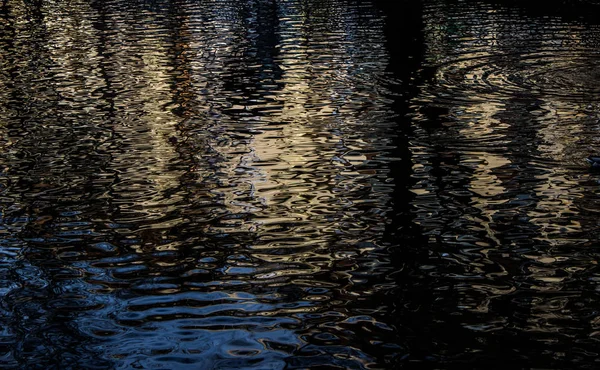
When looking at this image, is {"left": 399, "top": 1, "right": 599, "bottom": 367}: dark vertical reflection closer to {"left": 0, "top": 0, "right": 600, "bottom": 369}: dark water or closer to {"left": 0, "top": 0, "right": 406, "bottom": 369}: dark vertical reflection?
{"left": 0, "top": 0, "right": 600, "bottom": 369}: dark water

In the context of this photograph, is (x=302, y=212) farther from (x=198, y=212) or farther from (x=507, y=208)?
(x=507, y=208)

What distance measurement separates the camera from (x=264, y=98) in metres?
16.0

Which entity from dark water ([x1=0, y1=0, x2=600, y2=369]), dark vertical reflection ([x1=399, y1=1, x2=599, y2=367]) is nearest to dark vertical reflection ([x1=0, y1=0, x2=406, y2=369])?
dark water ([x1=0, y1=0, x2=600, y2=369])

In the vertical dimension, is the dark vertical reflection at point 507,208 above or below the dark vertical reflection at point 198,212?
below

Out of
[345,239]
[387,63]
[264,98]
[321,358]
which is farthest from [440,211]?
[387,63]

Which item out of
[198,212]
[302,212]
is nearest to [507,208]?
[302,212]

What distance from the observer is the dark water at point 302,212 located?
6.67 meters

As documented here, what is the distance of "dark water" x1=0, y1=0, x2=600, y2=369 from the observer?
6.67 meters

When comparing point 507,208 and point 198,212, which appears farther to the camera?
point 198,212

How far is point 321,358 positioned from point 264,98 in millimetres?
10093

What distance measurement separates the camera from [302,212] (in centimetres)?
960

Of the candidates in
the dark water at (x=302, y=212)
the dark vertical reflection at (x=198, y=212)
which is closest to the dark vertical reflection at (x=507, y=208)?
the dark water at (x=302, y=212)

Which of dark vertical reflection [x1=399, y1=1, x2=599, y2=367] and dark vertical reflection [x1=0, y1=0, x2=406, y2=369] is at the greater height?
dark vertical reflection [x1=0, y1=0, x2=406, y2=369]

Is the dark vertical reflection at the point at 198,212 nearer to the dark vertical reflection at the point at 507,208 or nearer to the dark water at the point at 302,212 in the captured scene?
the dark water at the point at 302,212
